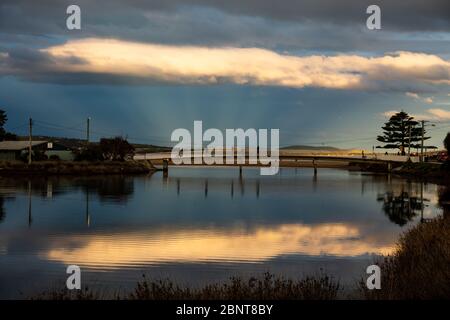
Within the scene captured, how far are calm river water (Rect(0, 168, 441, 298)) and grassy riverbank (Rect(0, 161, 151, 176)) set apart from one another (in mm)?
34751

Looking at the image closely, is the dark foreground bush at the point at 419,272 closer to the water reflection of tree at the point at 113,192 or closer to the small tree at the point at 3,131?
the water reflection of tree at the point at 113,192

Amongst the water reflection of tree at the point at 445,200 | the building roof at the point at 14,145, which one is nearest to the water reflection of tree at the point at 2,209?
the water reflection of tree at the point at 445,200

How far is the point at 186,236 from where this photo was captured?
119 feet

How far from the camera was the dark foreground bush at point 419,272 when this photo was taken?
16.1 metres

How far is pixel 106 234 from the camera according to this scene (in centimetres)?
3681

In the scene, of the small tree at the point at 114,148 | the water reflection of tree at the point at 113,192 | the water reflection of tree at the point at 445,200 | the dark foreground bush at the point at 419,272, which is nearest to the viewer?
the dark foreground bush at the point at 419,272

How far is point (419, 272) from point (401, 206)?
4229 cm

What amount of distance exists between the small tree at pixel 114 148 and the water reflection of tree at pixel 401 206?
72587 mm

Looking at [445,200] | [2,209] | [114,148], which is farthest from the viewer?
[114,148]

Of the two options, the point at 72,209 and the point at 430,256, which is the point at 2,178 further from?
the point at 430,256

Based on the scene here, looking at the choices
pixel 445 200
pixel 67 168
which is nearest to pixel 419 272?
pixel 445 200

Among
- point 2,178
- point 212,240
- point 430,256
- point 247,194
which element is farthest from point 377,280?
point 2,178

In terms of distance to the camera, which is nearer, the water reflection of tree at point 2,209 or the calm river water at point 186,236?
the calm river water at point 186,236

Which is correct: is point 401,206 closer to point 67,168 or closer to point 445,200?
point 445,200
